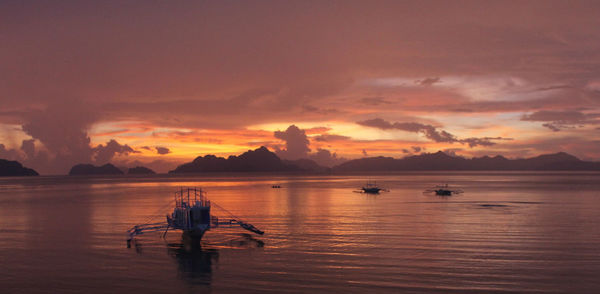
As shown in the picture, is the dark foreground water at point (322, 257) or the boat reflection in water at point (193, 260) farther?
the boat reflection in water at point (193, 260)

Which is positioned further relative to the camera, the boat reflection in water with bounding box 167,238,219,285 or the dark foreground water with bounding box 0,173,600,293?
the boat reflection in water with bounding box 167,238,219,285

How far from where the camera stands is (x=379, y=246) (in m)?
39.6

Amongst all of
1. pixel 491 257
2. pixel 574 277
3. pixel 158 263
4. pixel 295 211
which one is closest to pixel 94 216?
pixel 295 211

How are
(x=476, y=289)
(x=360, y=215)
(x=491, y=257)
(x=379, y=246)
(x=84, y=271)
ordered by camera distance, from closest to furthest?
(x=476, y=289) < (x=84, y=271) < (x=491, y=257) < (x=379, y=246) < (x=360, y=215)

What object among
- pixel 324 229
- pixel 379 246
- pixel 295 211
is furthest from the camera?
pixel 295 211

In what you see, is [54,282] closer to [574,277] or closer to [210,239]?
[210,239]

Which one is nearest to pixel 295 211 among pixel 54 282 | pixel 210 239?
pixel 210 239

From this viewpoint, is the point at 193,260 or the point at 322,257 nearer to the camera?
the point at 322,257

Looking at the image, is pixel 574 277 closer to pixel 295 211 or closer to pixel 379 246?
pixel 379 246

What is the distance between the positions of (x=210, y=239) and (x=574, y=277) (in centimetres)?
3336

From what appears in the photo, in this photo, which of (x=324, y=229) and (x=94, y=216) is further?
(x=94, y=216)

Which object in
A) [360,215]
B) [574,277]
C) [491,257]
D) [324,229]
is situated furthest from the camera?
[360,215]

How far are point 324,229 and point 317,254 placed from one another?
15.1 meters

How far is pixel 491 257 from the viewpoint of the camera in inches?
1356
